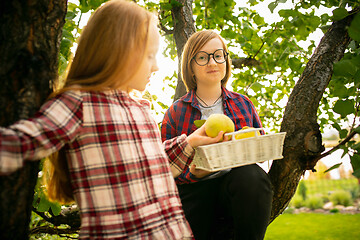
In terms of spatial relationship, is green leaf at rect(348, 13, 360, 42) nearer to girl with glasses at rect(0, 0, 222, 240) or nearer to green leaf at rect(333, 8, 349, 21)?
green leaf at rect(333, 8, 349, 21)

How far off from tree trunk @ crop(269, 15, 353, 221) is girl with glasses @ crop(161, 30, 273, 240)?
246 mm

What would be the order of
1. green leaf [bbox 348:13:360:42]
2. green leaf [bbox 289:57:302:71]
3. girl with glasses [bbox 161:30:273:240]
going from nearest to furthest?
1. green leaf [bbox 348:13:360:42]
2. girl with glasses [bbox 161:30:273:240]
3. green leaf [bbox 289:57:302:71]

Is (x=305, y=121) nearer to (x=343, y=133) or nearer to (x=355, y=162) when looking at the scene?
(x=343, y=133)

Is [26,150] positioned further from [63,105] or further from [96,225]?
[96,225]

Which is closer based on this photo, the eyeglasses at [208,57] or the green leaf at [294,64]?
the eyeglasses at [208,57]

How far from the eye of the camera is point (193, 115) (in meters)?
1.93

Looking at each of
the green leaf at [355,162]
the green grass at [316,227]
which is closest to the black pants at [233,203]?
the green leaf at [355,162]

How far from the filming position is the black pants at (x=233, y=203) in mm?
1436

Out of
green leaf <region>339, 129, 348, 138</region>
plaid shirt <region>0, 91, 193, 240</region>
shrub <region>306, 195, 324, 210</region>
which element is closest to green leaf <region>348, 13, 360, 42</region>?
green leaf <region>339, 129, 348, 138</region>

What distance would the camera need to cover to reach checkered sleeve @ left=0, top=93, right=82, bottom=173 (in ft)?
2.54

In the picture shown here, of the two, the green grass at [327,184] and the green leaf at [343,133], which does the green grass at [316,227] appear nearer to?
the green grass at [327,184]

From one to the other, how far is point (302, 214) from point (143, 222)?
7668 mm

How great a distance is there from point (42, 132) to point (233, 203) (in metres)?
0.98

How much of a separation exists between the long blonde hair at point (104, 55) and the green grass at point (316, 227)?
5702 millimetres
